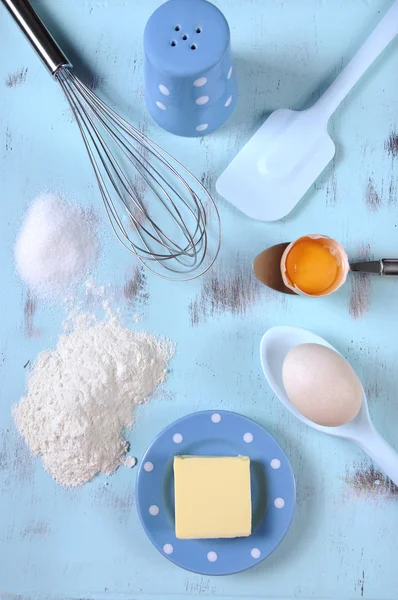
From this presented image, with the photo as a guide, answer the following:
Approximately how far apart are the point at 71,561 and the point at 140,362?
0.27 meters

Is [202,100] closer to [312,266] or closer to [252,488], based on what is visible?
[312,266]

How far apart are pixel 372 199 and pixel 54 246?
432 mm

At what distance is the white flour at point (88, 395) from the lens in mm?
773

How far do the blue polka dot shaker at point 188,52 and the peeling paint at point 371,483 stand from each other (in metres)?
0.51

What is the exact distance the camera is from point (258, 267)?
82cm

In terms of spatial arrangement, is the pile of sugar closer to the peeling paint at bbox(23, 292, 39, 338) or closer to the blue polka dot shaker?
the peeling paint at bbox(23, 292, 39, 338)

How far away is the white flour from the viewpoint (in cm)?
77

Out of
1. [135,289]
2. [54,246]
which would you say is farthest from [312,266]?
[54,246]

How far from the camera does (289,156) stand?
82cm

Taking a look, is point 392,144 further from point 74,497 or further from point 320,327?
point 74,497

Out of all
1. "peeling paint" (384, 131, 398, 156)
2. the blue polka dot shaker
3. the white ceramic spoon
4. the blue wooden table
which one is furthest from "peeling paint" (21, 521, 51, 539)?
"peeling paint" (384, 131, 398, 156)

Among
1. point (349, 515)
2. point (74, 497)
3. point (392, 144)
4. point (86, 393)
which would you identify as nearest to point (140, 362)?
point (86, 393)

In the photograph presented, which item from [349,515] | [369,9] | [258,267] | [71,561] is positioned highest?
[369,9]

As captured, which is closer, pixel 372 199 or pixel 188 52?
pixel 188 52
